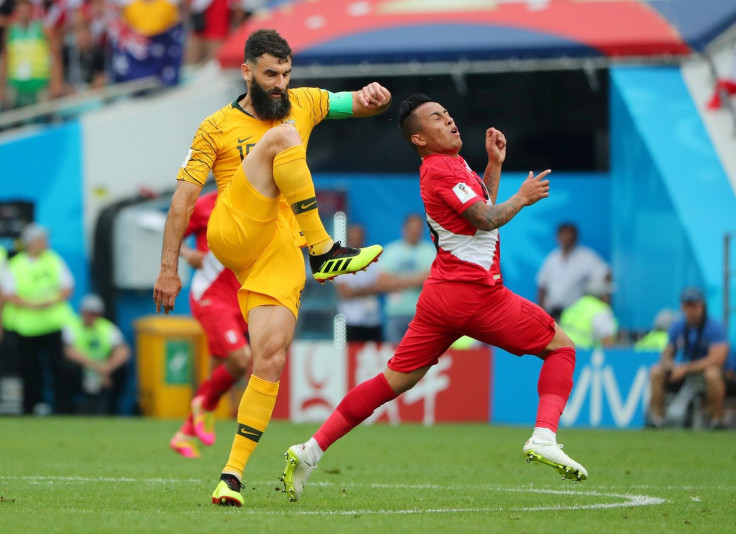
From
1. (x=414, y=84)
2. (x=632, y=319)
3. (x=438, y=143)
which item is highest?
(x=414, y=84)

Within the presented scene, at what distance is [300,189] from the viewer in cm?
718

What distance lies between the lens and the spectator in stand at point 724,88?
54.4 ft

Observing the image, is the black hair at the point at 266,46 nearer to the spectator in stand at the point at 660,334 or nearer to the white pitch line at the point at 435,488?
the white pitch line at the point at 435,488

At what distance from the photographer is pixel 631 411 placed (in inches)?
600

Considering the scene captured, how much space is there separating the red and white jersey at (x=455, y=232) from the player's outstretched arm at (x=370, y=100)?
468mm

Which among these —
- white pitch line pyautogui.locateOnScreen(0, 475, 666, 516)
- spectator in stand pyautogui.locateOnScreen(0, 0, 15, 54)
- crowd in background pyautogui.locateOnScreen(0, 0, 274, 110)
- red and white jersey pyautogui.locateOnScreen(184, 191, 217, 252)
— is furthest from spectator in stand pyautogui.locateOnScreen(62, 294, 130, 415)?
white pitch line pyautogui.locateOnScreen(0, 475, 666, 516)

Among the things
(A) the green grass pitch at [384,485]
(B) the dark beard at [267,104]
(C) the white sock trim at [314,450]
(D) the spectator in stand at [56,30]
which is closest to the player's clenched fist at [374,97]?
(B) the dark beard at [267,104]

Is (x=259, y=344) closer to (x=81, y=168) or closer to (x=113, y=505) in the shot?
(x=113, y=505)

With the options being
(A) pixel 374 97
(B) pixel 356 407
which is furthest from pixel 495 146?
(B) pixel 356 407

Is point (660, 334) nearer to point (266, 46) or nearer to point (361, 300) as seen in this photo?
point (361, 300)

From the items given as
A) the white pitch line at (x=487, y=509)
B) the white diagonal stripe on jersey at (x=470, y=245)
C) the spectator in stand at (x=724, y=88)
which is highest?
the spectator in stand at (x=724, y=88)

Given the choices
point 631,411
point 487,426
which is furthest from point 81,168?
point 631,411

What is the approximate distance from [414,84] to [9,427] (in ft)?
22.8

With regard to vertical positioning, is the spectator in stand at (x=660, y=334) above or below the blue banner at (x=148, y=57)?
below
